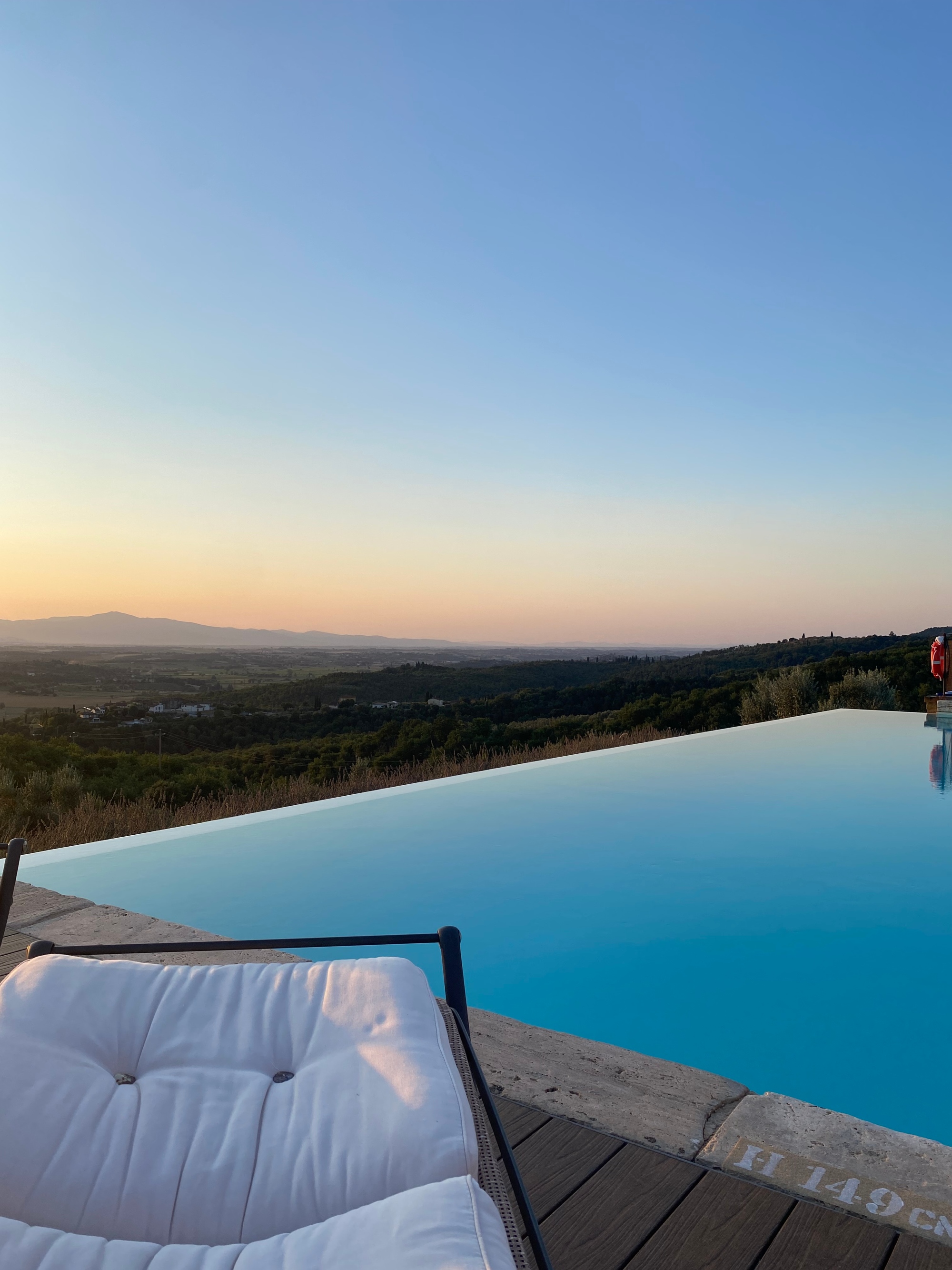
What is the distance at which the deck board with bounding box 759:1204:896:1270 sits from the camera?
1.36 metres

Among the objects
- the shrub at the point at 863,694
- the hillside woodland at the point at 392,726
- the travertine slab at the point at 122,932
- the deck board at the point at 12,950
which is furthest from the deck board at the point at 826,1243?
the shrub at the point at 863,694

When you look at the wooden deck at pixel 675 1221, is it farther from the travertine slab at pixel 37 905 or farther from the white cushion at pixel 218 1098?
the travertine slab at pixel 37 905

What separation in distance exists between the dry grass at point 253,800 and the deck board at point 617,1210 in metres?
4.42

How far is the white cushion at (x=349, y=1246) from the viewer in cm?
87

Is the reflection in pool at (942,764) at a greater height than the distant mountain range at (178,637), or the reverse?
the distant mountain range at (178,637)

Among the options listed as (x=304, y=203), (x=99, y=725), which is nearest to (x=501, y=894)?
(x=304, y=203)

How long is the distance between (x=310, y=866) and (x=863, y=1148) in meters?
3.68

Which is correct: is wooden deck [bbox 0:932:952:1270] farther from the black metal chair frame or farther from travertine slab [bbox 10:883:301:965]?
travertine slab [bbox 10:883:301:965]

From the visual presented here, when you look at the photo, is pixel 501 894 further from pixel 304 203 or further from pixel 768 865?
pixel 304 203

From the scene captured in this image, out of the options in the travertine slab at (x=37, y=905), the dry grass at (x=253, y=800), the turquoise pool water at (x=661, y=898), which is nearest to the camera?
the turquoise pool water at (x=661, y=898)

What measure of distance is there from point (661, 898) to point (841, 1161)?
2737 mm

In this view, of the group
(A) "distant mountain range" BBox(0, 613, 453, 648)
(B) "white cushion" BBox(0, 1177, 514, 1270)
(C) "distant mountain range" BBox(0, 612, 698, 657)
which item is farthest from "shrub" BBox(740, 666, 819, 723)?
(B) "white cushion" BBox(0, 1177, 514, 1270)

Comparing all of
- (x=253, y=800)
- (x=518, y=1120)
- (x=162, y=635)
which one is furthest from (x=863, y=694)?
(x=162, y=635)

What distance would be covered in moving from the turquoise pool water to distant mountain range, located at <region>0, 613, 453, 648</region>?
1340 centimetres
